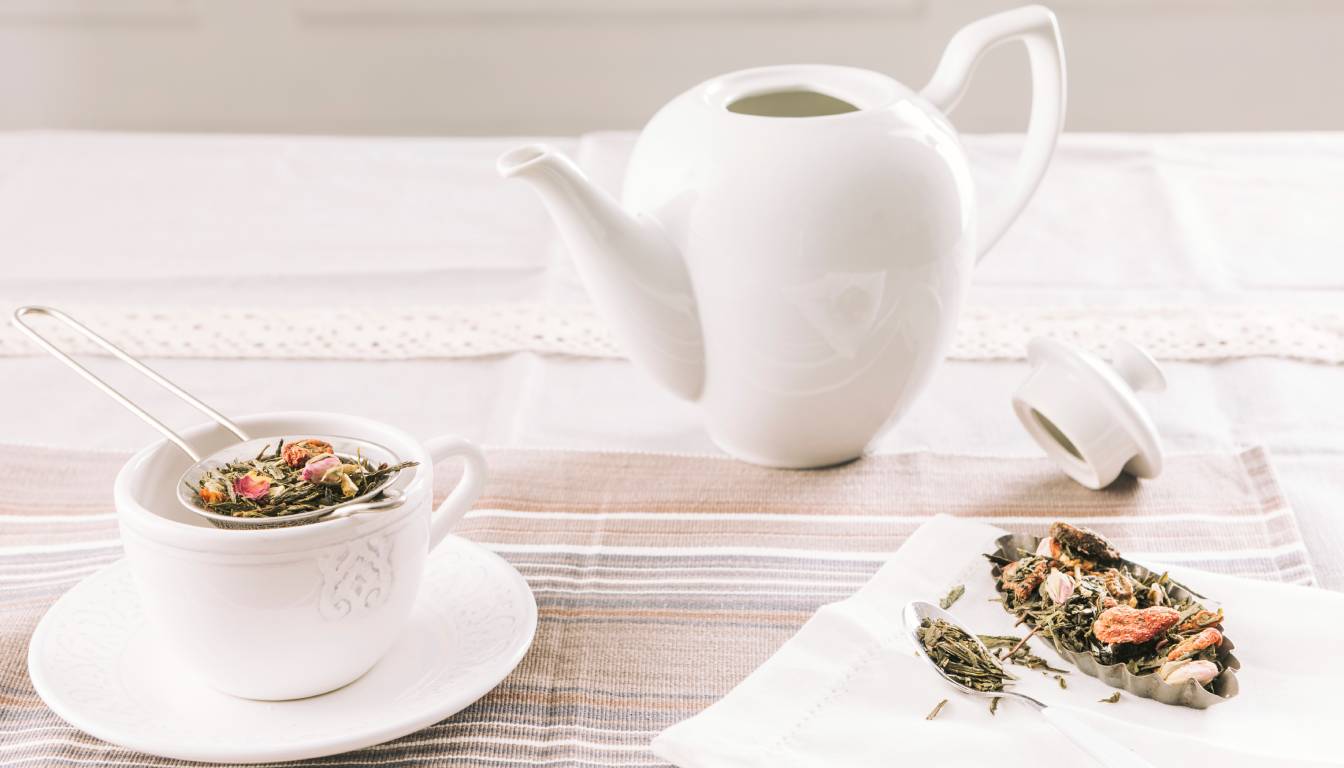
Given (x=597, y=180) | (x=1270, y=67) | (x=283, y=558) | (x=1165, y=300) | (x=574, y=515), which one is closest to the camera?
(x=283, y=558)

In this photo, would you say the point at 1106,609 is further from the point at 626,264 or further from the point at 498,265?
the point at 498,265

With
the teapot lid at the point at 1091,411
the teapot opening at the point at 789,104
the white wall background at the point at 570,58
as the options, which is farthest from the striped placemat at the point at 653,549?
the white wall background at the point at 570,58

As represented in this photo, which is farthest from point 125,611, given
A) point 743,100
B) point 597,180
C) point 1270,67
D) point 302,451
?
point 1270,67

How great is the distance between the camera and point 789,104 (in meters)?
0.82

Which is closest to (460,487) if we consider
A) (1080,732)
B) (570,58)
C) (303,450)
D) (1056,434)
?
(303,450)

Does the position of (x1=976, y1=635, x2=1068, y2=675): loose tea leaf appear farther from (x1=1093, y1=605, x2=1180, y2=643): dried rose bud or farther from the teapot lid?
the teapot lid

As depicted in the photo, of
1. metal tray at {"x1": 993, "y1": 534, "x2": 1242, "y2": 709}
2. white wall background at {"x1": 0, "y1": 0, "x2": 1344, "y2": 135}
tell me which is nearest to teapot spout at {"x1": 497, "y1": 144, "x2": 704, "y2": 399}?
metal tray at {"x1": 993, "y1": 534, "x2": 1242, "y2": 709}

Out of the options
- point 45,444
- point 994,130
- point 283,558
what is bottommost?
point 994,130

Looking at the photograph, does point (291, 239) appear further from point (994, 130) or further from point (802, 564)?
point (994, 130)

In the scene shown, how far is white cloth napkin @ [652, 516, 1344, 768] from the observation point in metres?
0.51

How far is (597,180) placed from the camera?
128cm

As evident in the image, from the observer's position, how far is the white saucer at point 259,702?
0.51 metres

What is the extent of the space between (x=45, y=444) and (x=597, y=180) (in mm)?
614

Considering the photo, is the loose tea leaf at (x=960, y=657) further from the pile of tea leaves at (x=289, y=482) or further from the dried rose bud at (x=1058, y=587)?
the pile of tea leaves at (x=289, y=482)
